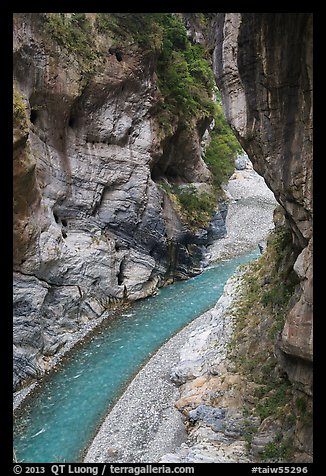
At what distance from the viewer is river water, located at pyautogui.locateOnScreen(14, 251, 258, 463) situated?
37.0ft

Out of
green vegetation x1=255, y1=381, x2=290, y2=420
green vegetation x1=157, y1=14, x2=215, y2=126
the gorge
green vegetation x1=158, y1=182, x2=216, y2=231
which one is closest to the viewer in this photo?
the gorge

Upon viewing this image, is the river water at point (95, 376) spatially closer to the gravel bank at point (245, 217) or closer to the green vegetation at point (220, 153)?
the gravel bank at point (245, 217)

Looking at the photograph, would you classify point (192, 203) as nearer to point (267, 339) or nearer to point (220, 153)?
point (220, 153)

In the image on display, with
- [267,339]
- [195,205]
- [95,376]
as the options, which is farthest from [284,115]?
[195,205]

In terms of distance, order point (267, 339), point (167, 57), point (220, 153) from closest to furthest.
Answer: point (267, 339)
point (167, 57)
point (220, 153)

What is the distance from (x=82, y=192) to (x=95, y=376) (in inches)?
360

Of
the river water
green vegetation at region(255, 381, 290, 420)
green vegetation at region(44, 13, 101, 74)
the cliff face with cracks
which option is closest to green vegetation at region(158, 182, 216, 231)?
the cliff face with cracks

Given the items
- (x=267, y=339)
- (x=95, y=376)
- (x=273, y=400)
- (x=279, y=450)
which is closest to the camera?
(x=279, y=450)

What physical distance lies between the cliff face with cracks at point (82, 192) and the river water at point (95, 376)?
110 centimetres

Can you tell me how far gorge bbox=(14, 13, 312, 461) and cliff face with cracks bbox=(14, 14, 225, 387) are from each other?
7cm

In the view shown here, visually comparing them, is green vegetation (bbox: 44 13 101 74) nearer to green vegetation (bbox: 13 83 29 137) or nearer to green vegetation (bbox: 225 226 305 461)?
green vegetation (bbox: 13 83 29 137)

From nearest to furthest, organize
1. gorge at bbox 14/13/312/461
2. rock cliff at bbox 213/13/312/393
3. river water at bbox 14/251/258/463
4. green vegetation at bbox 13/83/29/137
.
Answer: rock cliff at bbox 213/13/312/393
gorge at bbox 14/13/312/461
river water at bbox 14/251/258/463
green vegetation at bbox 13/83/29/137

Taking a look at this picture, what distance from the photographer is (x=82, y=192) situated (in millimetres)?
19578

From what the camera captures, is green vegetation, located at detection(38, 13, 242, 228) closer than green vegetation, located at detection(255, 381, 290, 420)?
No
